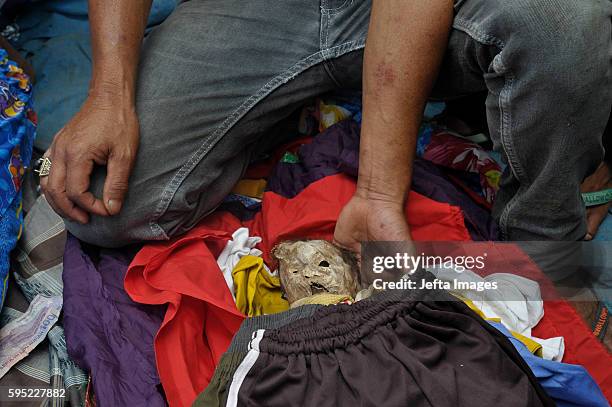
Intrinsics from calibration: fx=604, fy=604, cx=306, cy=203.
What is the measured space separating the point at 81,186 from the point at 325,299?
0.49m

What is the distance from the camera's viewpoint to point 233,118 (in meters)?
1.21

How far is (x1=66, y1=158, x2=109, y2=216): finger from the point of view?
1.10 m

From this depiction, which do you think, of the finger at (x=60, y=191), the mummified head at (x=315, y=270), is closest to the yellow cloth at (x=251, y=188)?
the mummified head at (x=315, y=270)

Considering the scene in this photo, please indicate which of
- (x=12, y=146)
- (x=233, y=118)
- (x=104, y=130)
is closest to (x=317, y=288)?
(x=233, y=118)

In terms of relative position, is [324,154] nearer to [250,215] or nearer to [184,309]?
[250,215]

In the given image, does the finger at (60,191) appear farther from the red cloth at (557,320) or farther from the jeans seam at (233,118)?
the red cloth at (557,320)

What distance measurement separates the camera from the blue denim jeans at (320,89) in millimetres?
1006

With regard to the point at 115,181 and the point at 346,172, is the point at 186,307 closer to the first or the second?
the point at 115,181

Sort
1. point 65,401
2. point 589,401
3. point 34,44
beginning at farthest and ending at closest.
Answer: point 34,44 < point 65,401 < point 589,401

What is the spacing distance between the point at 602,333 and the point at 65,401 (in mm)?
989

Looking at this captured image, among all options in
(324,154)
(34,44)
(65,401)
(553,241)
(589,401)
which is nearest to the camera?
(589,401)

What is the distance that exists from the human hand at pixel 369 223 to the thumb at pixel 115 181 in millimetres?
416

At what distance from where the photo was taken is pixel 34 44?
68.4 inches

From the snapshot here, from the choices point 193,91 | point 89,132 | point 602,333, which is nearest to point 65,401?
point 89,132
